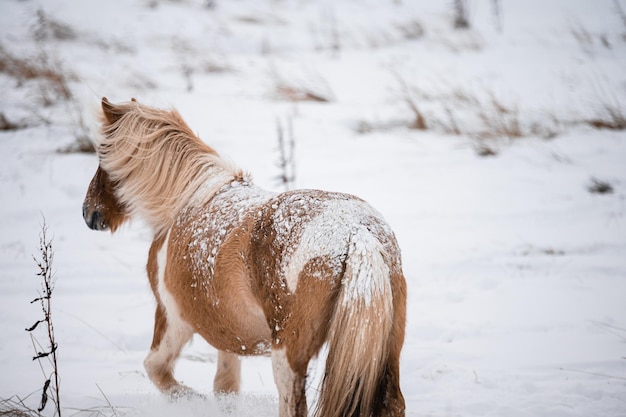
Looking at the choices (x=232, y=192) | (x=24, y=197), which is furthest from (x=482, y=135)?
Answer: (x=24, y=197)

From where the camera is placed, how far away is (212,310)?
2.26 m

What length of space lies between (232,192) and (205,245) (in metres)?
0.43

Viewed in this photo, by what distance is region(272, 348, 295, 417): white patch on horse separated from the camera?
190cm

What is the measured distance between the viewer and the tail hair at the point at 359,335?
1.76 metres

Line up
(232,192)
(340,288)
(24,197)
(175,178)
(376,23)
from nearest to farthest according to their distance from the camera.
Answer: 1. (340,288)
2. (232,192)
3. (175,178)
4. (24,197)
5. (376,23)

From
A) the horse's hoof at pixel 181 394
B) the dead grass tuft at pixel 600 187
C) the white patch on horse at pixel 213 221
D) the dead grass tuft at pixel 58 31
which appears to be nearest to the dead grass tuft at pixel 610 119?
the dead grass tuft at pixel 600 187

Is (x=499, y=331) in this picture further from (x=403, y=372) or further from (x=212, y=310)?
(x=212, y=310)

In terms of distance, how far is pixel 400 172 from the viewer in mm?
6547

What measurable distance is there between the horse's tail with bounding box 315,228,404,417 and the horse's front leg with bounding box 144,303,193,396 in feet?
3.94

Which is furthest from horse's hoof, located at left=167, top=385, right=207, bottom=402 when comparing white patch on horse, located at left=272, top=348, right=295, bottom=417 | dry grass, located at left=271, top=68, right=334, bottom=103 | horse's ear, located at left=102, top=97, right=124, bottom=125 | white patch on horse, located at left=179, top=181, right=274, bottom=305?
dry grass, located at left=271, top=68, right=334, bottom=103

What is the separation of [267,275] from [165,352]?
1.22 m

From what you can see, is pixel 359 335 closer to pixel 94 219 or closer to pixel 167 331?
pixel 167 331

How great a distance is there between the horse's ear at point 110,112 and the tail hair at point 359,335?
204 centimetres

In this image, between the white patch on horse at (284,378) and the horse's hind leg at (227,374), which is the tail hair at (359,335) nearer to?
the white patch on horse at (284,378)
